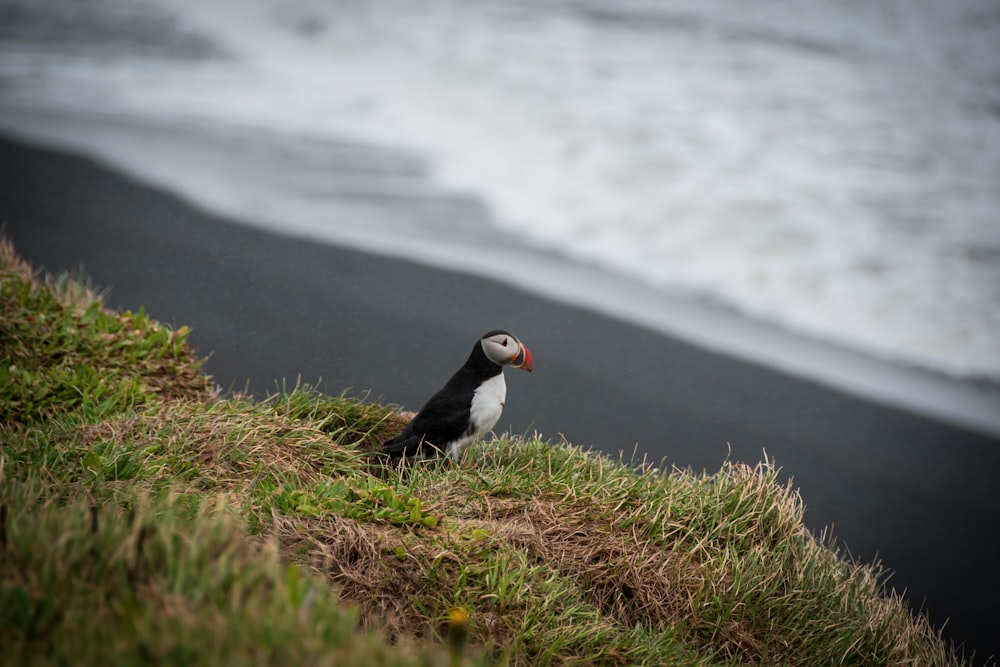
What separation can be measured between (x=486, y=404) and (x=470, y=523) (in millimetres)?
514

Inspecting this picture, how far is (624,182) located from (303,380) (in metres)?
3.60

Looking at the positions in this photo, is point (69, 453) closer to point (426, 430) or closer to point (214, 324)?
point (426, 430)

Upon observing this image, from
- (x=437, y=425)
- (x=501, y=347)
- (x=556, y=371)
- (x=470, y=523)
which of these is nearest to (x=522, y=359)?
(x=501, y=347)

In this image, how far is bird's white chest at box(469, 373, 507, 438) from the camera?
318 centimetres

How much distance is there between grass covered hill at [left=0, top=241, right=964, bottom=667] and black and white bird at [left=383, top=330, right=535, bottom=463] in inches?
3.8

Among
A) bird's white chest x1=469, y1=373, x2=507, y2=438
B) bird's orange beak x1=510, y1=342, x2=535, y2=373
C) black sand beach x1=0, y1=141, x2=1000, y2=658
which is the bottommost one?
black sand beach x1=0, y1=141, x2=1000, y2=658

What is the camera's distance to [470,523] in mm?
2779

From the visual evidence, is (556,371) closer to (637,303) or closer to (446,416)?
(637,303)

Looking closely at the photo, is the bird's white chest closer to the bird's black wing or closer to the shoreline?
the bird's black wing

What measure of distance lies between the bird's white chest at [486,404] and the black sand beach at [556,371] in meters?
0.74

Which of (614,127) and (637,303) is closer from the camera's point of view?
(637,303)

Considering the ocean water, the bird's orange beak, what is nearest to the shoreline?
the ocean water

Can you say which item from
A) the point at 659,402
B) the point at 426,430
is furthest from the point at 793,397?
the point at 426,430

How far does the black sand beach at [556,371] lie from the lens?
4.02 metres
